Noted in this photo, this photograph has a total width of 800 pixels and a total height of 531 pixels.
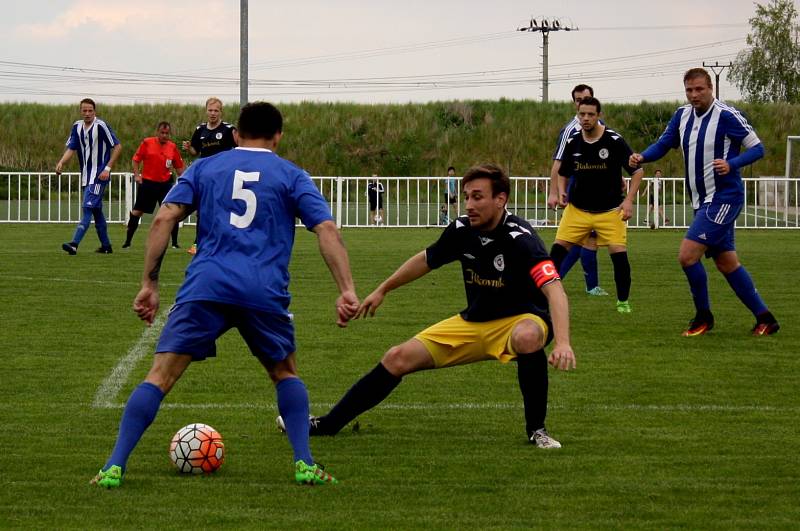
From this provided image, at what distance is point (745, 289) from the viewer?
10.7 meters

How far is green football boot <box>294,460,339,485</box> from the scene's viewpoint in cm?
560

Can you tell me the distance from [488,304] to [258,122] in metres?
1.61

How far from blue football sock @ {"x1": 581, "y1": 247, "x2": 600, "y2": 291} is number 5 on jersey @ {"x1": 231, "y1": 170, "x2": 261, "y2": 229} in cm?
867

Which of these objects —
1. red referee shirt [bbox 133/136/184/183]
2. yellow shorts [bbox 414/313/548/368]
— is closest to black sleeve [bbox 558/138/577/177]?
yellow shorts [bbox 414/313/548/368]

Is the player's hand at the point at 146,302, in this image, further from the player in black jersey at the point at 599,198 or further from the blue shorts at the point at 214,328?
the player in black jersey at the point at 599,198

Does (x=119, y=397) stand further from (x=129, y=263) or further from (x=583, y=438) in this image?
(x=129, y=263)

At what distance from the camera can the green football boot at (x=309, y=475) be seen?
18.4ft

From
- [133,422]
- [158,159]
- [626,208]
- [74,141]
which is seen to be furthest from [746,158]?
[158,159]

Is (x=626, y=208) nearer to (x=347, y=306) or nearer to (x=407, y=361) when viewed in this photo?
(x=407, y=361)

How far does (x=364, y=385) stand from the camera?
655cm

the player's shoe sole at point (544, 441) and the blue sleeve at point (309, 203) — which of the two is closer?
the blue sleeve at point (309, 203)

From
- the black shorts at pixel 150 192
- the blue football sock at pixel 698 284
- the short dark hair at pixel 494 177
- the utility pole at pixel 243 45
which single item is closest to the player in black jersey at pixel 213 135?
the black shorts at pixel 150 192

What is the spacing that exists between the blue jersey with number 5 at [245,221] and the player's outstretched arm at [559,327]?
46.2 inches

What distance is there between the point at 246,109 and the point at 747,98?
7841cm
